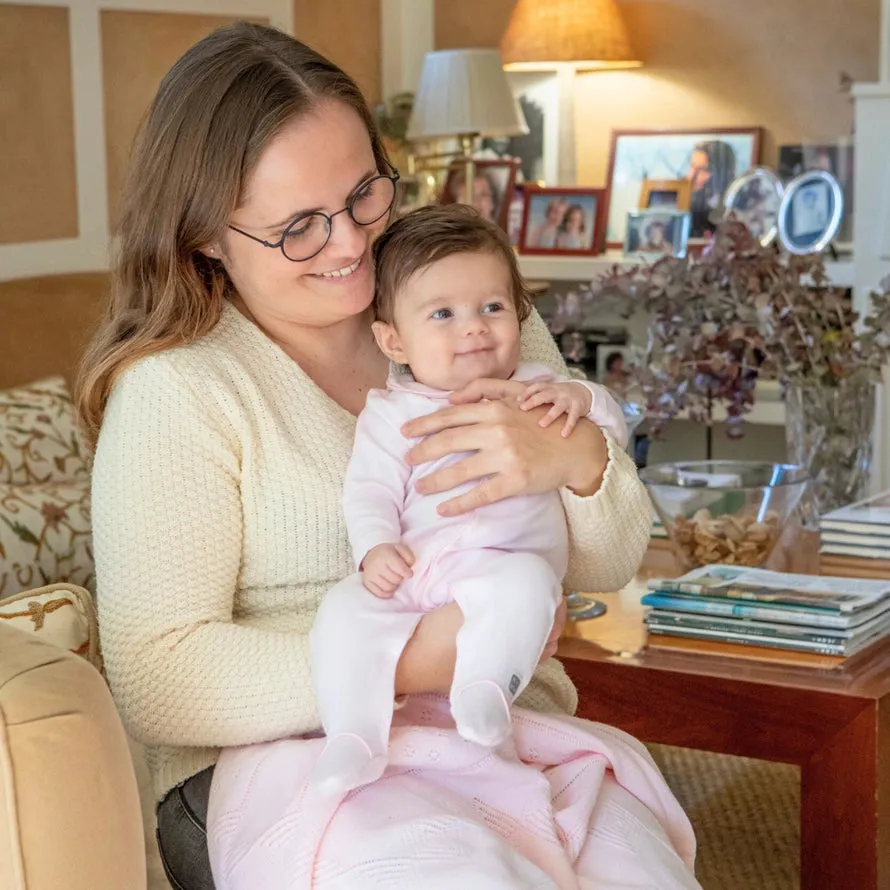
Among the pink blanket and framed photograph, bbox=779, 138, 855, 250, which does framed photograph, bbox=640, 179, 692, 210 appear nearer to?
framed photograph, bbox=779, 138, 855, 250

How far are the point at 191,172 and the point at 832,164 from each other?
309cm

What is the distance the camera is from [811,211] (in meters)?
4.27

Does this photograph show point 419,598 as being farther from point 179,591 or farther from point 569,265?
point 569,265

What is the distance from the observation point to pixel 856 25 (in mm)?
4309

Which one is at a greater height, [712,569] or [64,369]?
[64,369]

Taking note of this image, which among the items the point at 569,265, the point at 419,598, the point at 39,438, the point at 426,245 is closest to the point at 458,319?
the point at 426,245

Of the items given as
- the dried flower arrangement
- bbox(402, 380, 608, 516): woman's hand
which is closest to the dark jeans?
bbox(402, 380, 608, 516): woman's hand

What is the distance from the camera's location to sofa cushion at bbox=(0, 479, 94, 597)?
2277 millimetres

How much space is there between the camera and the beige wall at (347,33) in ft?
14.0

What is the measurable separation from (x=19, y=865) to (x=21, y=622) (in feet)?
1.71

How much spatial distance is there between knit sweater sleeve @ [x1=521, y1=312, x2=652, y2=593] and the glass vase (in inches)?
37.2

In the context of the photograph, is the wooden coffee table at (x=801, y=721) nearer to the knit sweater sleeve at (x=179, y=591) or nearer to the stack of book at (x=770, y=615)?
the stack of book at (x=770, y=615)

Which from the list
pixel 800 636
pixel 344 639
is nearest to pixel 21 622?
pixel 344 639

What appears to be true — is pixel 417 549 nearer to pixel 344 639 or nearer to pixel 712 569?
pixel 344 639
